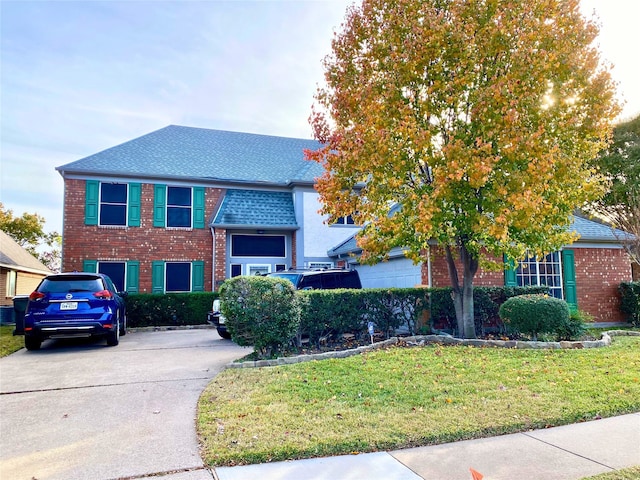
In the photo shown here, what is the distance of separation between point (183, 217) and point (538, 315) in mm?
14183

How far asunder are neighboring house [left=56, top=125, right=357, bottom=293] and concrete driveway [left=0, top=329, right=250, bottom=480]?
27.8 ft

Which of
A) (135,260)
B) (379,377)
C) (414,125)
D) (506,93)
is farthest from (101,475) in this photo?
(135,260)

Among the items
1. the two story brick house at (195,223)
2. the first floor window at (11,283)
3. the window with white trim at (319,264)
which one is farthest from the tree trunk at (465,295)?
the first floor window at (11,283)

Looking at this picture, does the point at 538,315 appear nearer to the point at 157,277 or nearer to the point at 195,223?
the point at 195,223

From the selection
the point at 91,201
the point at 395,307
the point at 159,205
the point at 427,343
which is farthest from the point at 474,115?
the point at 91,201

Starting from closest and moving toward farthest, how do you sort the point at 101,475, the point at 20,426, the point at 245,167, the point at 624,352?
1. the point at 101,475
2. the point at 20,426
3. the point at 624,352
4. the point at 245,167

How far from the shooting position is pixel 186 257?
18.1 m

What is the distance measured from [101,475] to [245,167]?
57.7 feet

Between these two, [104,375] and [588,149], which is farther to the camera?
[588,149]

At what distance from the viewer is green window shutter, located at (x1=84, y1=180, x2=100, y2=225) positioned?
17156 millimetres

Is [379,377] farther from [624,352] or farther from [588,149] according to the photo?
[588,149]

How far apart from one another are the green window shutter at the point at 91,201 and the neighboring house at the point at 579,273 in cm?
1064

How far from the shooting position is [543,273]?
14.1 m

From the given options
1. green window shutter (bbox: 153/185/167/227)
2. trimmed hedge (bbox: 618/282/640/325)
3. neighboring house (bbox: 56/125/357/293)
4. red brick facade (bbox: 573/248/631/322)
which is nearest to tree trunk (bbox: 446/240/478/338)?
red brick facade (bbox: 573/248/631/322)
